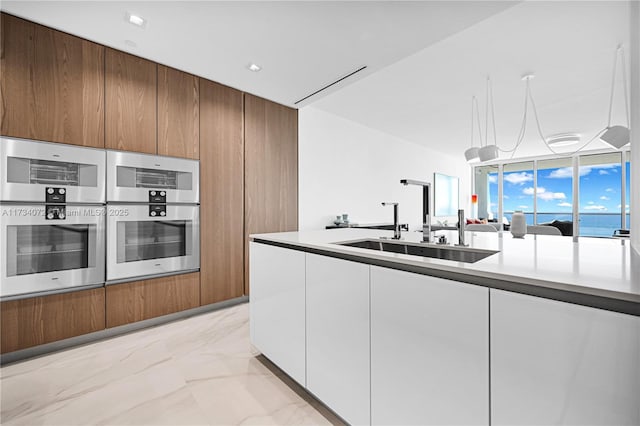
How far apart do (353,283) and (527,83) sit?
345cm

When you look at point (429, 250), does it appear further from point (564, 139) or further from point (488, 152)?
point (564, 139)

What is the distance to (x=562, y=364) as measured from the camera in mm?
672

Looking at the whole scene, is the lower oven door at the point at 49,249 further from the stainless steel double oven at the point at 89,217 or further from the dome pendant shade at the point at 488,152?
the dome pendant shade at the point at 488,152

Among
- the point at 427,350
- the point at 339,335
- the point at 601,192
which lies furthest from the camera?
the point at 601,192

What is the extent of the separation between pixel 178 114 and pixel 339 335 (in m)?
2.51

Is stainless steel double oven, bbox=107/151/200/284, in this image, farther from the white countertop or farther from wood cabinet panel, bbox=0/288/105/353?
the white countertop

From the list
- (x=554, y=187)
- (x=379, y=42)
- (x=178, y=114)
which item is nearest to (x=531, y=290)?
(x=379, y=42)

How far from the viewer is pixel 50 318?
2051 mm

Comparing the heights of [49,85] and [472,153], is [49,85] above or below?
above

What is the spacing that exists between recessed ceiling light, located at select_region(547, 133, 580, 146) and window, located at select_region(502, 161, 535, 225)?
302 cm

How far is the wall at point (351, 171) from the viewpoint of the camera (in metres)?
4.03

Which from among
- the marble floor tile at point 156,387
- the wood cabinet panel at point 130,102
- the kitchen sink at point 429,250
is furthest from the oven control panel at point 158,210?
the kitchen sink at point 429,250

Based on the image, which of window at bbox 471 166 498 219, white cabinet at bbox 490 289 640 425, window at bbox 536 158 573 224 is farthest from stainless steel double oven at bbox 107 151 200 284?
window at bbox 536 158 573 224

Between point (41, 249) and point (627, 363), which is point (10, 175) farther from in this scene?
point (627, 363)
